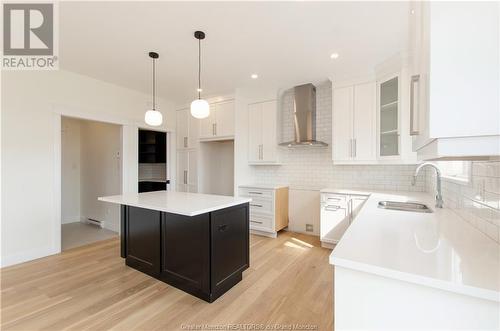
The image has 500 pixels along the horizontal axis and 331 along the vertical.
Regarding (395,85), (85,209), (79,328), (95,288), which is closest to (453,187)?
(395,85)

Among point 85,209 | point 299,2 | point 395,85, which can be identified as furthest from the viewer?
point 85,209

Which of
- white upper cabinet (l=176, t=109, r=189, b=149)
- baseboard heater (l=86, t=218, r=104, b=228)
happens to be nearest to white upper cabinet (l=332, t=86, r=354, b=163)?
white upper cabinet (l=176, t=109, r=189, b=149)

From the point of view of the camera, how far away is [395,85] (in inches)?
112

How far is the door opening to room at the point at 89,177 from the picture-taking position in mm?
4180

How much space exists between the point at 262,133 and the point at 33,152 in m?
3.42

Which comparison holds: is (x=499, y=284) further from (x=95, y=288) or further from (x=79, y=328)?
(x=95, y=288)

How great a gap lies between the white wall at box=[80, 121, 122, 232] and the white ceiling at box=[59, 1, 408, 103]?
1.36 metres

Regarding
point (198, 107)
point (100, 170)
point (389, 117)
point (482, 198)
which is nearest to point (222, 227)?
point (198, 107)

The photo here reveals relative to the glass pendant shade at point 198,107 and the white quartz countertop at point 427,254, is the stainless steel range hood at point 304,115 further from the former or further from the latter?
the white quartz countertop at point 427,254

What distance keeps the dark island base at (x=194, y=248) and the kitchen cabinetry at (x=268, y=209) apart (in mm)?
1382

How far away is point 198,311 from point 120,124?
3425mm

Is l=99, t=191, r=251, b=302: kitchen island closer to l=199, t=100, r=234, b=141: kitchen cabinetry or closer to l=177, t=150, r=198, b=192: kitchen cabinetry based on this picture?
l=177, t=150, r=198, b=192: kitchen cabinetry

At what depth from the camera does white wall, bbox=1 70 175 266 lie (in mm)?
2734

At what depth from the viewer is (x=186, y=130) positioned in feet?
15.4
